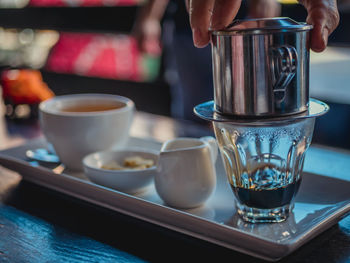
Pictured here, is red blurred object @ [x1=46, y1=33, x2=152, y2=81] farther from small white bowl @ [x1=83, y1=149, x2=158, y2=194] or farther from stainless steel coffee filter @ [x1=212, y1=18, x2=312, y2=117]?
stainless steel coffee filter @ [x1=212, y1=18, x2=312, y2=117]

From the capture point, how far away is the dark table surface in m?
0.52

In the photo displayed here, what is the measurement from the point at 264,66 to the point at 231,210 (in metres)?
0.22

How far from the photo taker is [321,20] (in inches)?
21.8

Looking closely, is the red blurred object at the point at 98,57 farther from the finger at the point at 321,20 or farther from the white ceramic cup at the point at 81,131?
the finger at the point at 321,20

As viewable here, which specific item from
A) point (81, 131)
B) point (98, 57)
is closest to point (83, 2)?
point (98, 57)

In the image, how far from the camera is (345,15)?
65.3 inches

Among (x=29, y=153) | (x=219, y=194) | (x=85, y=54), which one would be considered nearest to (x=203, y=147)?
(x=219, y=194)

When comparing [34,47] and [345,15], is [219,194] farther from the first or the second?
[34,47]

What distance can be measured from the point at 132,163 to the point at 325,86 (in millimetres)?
1847

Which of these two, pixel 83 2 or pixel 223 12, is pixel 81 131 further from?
pixel 83 2

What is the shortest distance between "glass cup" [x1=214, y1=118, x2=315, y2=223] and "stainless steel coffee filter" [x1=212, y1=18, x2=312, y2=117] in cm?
5

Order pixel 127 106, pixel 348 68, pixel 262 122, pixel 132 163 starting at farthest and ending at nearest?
pixel 348 68
pixel 127 106
pixel 132 163
pixel 262 122

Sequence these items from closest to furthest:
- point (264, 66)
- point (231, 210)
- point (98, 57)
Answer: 1. point (264, 66)
2. point (231, 210)
3. point (98, 57)

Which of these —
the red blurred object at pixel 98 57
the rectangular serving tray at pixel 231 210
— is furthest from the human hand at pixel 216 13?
the red blurred object at pixel 98 57
